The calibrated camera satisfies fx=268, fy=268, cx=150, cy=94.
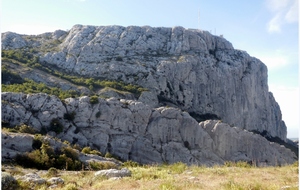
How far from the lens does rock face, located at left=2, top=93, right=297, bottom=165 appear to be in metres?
38.2

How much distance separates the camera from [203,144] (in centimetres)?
4766

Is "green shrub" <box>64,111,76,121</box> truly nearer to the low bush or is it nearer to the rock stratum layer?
the rock stratum layer

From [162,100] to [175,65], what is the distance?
11.6 meters

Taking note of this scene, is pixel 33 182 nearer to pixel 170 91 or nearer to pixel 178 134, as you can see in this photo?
pixel 178 134

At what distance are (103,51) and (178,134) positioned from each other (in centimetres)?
4070

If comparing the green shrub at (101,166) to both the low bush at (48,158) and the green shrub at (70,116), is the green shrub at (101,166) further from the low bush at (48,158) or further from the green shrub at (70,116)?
the green shrub at (70,116)

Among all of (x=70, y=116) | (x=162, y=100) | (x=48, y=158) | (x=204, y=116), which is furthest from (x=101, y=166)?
(x=204, y=116)

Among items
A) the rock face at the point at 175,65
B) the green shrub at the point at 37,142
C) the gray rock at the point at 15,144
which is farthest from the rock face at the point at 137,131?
the rock face at the point at 175,65

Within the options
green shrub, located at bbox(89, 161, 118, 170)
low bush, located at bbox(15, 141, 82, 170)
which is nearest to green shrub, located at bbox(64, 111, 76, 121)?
low bush, located at bbox(15, 141, 82, 170)

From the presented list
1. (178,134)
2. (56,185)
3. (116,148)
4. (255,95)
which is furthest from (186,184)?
(255,95)

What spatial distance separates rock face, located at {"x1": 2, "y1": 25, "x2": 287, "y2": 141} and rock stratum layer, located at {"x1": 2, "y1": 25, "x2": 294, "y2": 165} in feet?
0.96

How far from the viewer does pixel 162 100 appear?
68.0 meters

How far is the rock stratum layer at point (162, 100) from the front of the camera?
134 ft

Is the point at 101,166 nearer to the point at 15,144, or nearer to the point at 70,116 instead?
the point at 15,144
